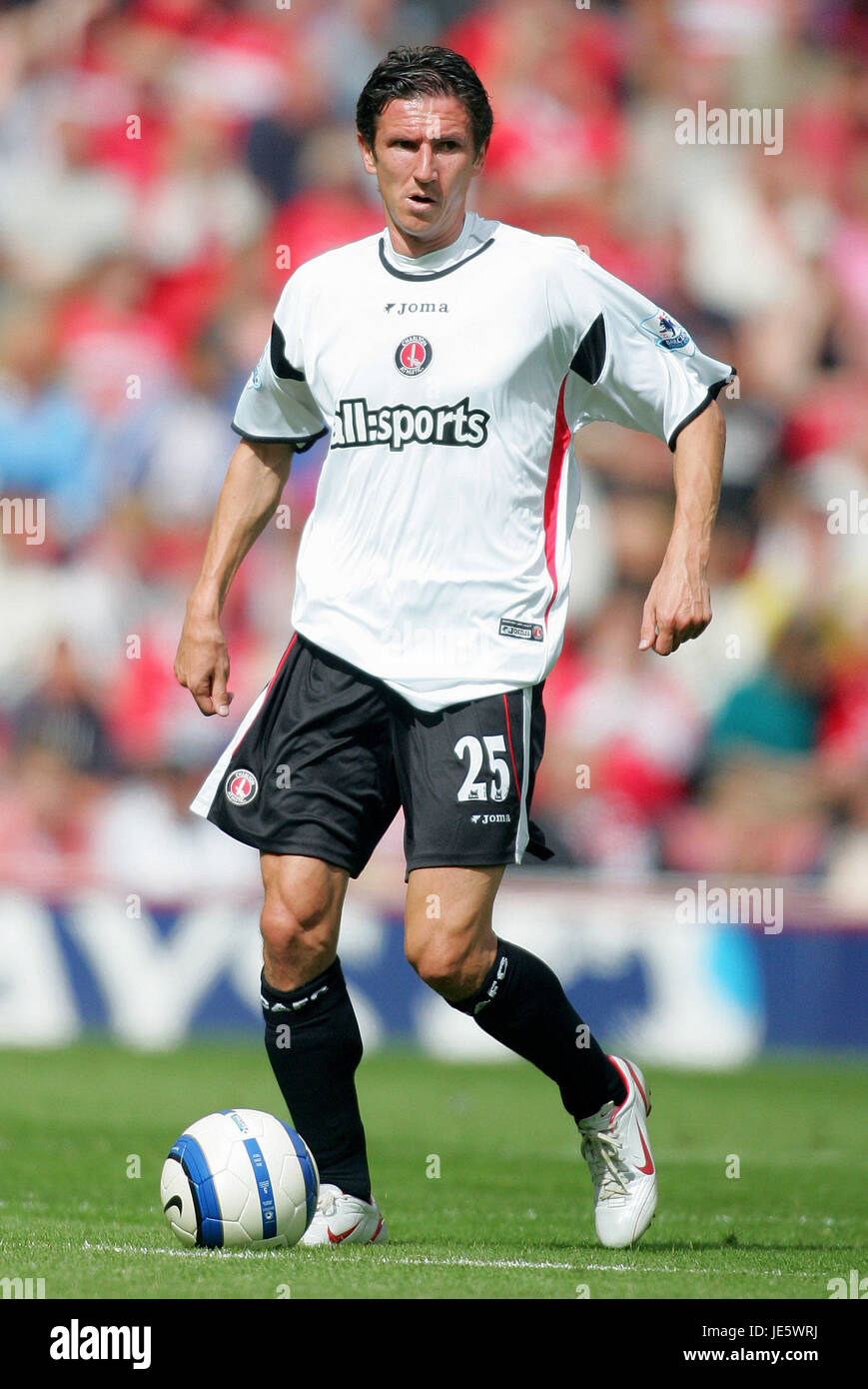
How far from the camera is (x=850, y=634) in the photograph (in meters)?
10.9

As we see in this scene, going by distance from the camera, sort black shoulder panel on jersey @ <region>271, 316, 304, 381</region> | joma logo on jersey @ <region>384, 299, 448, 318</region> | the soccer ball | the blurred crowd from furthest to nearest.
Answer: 1. the blurred crowd
2. black shoulder panel on jersey @ <region>271, 316, 304, 381</region>
3. joma logo on jersey @ <region>384, 299, 448, 318</region>
4. the soccer ball

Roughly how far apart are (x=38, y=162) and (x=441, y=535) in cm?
921

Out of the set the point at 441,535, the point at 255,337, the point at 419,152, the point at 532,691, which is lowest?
the point at 532,691

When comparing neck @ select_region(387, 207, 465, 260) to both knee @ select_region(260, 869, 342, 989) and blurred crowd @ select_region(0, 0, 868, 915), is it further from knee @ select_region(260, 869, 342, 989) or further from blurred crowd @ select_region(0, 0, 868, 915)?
blurred crowd @ select_region(0, 0, 868, 915)

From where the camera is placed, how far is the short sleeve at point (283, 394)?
4.61m

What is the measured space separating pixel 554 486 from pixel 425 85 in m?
0.95

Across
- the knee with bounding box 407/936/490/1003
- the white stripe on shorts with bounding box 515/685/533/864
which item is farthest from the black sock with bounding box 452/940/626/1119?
the white stripe on shorts with bounding box 515/685/533/864

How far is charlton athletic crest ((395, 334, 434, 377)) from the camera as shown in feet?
14.3

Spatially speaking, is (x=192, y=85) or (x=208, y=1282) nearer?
(x=208, y=1282)

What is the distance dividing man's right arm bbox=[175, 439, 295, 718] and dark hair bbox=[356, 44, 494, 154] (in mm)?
820

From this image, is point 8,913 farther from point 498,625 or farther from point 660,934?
point 498,625

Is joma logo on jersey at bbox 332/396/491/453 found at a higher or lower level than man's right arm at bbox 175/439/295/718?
higher

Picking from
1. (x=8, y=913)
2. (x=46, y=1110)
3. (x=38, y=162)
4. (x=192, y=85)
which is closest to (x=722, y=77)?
(x=192, y=85)

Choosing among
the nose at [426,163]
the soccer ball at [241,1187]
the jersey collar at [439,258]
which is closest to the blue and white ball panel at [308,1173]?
the soccer ball at [241,1187]
